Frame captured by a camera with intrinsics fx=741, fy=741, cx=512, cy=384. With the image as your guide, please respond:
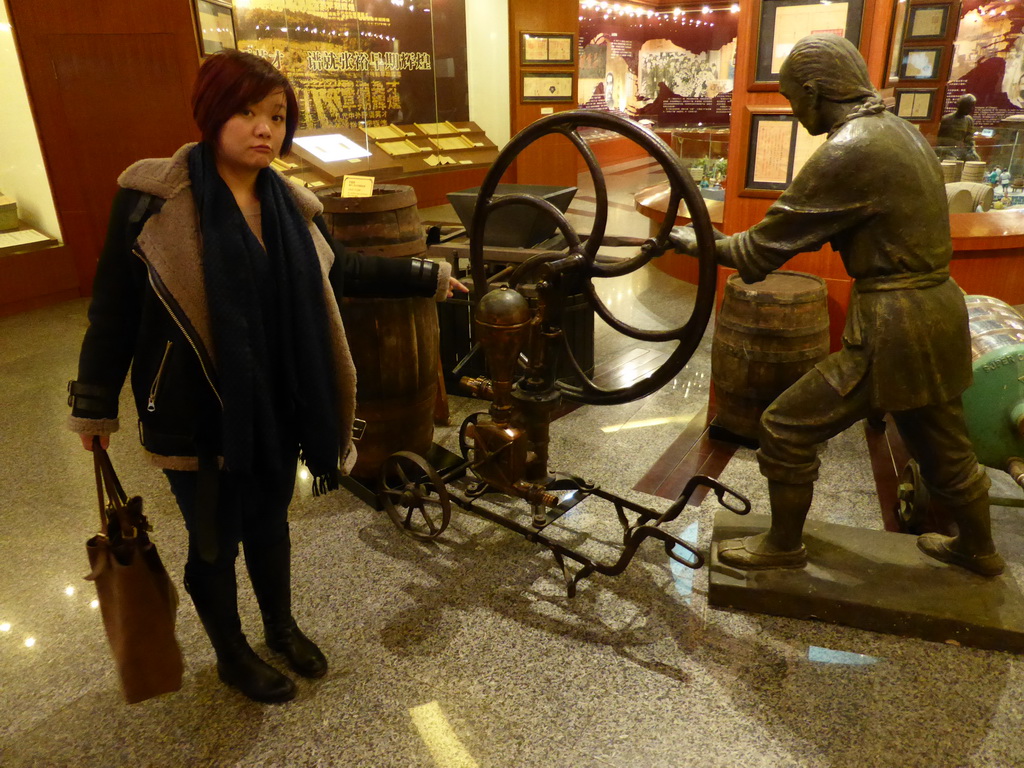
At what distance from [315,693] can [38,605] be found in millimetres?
1174

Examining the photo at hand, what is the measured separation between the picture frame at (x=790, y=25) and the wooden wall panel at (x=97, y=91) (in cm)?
471

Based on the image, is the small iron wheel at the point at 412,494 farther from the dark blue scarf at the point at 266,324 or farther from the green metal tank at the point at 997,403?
the green metal tank at the point at 997,403

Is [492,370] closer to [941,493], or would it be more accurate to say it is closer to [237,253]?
[237,253]

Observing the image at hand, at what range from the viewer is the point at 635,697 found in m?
2.09

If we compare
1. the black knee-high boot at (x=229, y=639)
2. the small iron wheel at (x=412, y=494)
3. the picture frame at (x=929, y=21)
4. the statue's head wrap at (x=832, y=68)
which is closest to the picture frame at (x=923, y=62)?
the picture frame at (x=929, y=21)

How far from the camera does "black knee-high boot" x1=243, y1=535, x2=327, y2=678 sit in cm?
212

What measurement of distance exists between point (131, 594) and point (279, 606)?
502 millimetres

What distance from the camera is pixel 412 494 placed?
2.80m

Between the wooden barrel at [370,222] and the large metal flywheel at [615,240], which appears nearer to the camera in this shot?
the large metal flywheel at [615,240]

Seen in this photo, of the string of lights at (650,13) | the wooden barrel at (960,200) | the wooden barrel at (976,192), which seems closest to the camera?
the wooden barrel at (960,200)

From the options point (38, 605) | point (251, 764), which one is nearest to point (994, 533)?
point (251, 764)

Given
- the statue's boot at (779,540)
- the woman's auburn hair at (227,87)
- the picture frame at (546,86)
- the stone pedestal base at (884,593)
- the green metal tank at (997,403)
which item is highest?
the picture frame at (546,86)

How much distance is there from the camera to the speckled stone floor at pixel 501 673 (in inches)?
75.9

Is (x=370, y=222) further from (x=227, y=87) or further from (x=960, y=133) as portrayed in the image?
(x=960, y=133)
